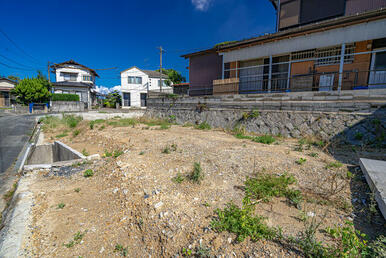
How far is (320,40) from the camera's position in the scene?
7.45 metres

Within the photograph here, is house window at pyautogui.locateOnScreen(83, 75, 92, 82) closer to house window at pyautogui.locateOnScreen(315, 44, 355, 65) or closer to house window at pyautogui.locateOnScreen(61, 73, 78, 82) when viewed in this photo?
house window at pyautogui.locateOnScreen(61, 73, 78, 82)

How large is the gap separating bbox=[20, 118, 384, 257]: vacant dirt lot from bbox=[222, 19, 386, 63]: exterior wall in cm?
538

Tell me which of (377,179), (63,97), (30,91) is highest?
(30,91)

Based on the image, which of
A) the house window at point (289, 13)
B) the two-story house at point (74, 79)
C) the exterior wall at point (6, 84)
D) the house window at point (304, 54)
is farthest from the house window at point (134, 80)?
the house window at point (304, 54)

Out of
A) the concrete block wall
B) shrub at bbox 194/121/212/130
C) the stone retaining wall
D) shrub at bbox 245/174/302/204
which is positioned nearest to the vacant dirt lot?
shrub at bbox 245/174/302/204

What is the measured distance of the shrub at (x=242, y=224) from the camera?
2.04 meters

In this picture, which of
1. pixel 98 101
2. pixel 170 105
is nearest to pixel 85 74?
pixel 98 101

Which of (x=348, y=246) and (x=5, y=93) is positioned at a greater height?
(x=5, y=93)

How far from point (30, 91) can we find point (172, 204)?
2969 cm

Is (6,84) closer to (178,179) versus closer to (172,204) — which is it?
(178,179)

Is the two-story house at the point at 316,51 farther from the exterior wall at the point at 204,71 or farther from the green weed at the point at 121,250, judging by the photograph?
the green weed at the point at 121,250

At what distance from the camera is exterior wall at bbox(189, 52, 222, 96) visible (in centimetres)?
1232

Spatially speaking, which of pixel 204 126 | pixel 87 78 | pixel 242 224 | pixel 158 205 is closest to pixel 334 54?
pixel 204 126

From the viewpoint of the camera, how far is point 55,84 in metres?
26.9
